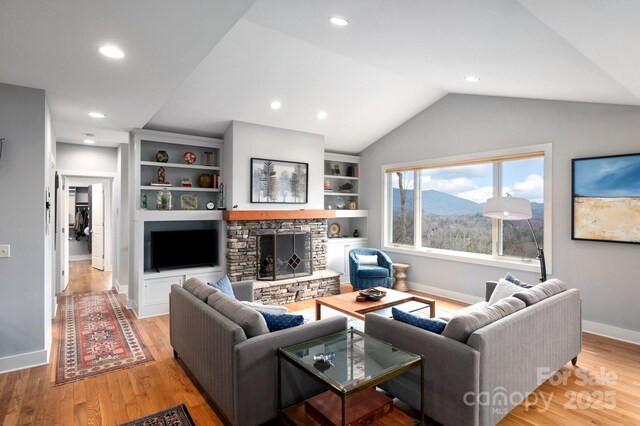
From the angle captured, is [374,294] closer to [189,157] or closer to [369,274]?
[369,274]

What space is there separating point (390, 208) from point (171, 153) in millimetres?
3944

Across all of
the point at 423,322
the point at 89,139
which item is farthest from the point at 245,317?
the point at 89,139

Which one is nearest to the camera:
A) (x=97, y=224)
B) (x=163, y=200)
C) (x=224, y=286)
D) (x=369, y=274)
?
(x=224, y=286)

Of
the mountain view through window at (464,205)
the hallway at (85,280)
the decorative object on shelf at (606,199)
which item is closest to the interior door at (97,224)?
Answer: the hallway at (85,280)

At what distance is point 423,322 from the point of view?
242 cm

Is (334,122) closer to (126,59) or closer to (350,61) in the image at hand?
(350,61)

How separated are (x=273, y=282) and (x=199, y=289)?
2274 mm

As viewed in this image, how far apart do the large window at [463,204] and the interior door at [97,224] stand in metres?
6.29

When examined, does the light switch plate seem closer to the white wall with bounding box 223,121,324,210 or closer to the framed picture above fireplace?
the white wall with bounding box 223,121,324,210

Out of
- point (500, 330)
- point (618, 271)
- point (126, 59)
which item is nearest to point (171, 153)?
point (126, 59)

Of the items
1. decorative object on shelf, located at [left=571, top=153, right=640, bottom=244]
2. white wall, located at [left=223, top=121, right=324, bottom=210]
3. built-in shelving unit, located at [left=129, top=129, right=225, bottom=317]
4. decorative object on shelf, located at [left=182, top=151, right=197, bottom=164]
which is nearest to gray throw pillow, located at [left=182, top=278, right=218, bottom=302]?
built-in shelving unit, located at [left=129, top=129, right=225, bottom=317]

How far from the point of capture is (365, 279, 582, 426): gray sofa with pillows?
6.76ft

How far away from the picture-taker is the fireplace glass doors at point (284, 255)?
17.7 ft

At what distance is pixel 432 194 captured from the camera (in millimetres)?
6000
